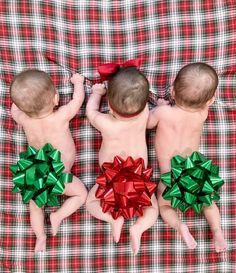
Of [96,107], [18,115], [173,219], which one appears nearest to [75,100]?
[96,107]

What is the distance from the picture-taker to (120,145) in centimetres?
161

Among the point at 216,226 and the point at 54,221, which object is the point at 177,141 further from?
the point at 54,221

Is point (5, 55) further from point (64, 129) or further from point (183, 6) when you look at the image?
point (183, 6)

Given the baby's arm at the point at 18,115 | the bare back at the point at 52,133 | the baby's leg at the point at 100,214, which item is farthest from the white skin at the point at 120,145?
the baby's arm at the point at 18,115

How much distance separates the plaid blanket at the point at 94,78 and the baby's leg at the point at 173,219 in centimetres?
6

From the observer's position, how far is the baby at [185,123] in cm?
150

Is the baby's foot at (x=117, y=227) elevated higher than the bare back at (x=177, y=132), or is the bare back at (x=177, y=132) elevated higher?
the bare back at (x=177, y=132)

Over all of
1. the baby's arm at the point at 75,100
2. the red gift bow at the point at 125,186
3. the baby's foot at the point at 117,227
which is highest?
the baby's arm at the point at 75,100

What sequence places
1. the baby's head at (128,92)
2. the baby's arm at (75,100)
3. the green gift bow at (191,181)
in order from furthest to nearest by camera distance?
the baby's arm at (75,100), the green gift bow at (191,181), the baby's head at (128,92)

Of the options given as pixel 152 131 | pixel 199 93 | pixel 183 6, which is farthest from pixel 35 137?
pixel 183 6

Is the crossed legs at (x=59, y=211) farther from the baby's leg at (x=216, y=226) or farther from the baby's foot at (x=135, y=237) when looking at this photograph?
the baby's leg at (x=216, y=226)

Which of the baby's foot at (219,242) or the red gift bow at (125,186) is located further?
the baby's foot at (219,242)

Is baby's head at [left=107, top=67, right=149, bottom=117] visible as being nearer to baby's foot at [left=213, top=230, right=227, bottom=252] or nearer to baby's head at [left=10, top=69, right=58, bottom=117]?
baby's head at [left=10, top=69, right=58, bottom=117]

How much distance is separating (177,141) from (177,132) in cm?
3
